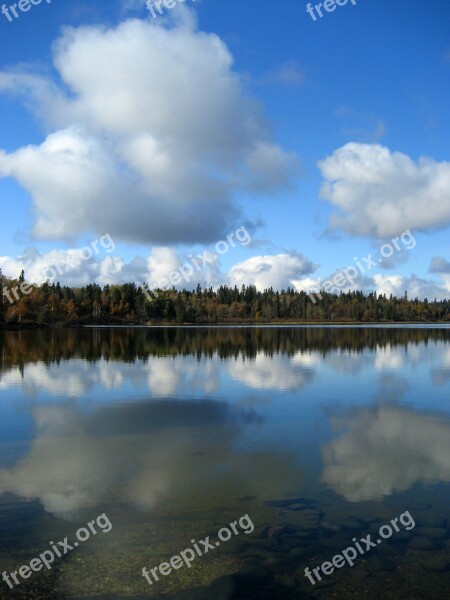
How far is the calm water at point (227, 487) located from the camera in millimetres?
7504

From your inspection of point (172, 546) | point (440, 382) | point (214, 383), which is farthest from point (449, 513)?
point (440, 382)

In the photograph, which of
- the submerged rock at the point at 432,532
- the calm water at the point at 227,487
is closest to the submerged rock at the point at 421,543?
the calm water at the point at 227,487

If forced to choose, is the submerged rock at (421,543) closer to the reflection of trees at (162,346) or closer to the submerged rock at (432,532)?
the submerged rock at (432,532)

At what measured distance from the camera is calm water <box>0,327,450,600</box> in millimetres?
7504

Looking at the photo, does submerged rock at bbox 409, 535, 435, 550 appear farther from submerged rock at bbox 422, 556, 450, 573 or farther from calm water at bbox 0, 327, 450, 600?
submerged rock at bbox 422, 556, 450, 573

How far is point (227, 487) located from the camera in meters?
11.0

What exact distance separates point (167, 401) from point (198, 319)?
177 m

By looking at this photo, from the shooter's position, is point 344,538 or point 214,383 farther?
point 214,383

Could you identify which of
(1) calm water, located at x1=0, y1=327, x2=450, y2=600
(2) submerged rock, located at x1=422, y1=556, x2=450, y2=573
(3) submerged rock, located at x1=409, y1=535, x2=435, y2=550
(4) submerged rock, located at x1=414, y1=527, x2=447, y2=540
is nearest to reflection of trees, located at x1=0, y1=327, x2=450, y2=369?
(1) calm water, located at x1=0, y1=327, x2=450, y2=600

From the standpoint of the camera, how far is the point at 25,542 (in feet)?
27.5

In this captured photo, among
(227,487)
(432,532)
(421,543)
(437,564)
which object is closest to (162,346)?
(227,487)

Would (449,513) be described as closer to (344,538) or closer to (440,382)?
(344,538)

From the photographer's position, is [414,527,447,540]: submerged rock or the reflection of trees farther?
the reflection of trees

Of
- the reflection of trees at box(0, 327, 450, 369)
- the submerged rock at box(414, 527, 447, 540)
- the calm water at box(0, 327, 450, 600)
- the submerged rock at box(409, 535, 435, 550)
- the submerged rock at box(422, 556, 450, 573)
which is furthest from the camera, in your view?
the reflection of trees at box(0, 327, 450, 369)
